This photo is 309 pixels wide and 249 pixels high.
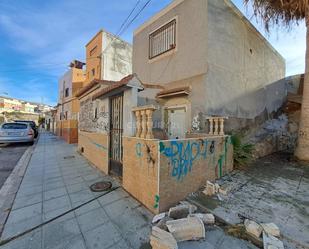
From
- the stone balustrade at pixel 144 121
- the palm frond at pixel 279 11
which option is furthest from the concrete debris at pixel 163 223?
the palm frond at pixel 279 11

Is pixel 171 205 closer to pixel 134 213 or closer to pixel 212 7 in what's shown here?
pixel 134 213

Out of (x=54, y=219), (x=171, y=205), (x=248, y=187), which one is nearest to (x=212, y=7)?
(x=248, y=187)

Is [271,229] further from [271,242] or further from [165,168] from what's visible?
[165,168]

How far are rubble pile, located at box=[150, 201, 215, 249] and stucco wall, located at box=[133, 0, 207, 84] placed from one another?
492cm

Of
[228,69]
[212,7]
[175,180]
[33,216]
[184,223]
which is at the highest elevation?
[212,7]

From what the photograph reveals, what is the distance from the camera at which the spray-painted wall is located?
3.03 metres

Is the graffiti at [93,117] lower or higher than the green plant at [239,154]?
higher

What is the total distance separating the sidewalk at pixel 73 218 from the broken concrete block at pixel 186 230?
420 millimetres

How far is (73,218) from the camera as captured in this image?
116 inches

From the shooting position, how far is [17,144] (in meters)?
11.6

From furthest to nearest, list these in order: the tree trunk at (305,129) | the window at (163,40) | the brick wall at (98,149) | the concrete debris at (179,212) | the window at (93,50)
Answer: the window at (93,50)
the window at (163,40)
the tree trunk at (305,129)
the brick wall at (98,149)
the concrete debris at (179,212)

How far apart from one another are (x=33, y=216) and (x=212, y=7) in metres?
8.04

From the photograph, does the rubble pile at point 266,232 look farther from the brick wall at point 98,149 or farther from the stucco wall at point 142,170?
the brick wall at point 98,149

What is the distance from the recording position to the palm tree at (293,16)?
6.06 metres
